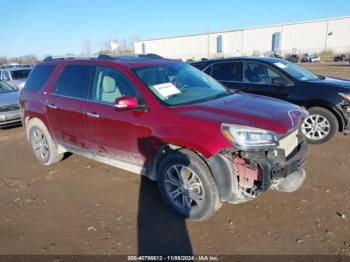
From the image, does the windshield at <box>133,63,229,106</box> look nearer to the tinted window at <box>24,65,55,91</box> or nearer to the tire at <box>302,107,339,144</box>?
the tinted window at <box>24,65,55,91</box>

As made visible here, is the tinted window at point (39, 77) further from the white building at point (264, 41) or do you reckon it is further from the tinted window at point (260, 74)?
the white building at point (264, 41)

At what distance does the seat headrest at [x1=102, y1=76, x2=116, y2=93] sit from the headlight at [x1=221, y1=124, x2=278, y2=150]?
1.73 meters

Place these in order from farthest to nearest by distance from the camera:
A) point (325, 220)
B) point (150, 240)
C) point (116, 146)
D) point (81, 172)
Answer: point (81, 172) < point (116, 146) < point (325, 220) < point (150, 240)

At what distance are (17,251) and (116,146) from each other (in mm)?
1630

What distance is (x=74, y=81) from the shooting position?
15.1ft

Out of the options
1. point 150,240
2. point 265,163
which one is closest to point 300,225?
point 265,163

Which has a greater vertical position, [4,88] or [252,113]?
[252,113]

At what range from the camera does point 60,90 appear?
15.7ft

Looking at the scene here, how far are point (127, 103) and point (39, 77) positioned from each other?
2615 mm

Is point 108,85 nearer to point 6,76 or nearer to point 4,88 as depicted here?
point 4,88

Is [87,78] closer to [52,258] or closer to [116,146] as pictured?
[116,146]

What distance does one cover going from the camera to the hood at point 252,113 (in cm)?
322

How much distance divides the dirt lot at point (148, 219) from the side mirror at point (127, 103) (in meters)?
1.32

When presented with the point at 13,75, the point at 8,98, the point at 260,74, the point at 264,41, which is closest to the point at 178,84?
the point at 260,74
